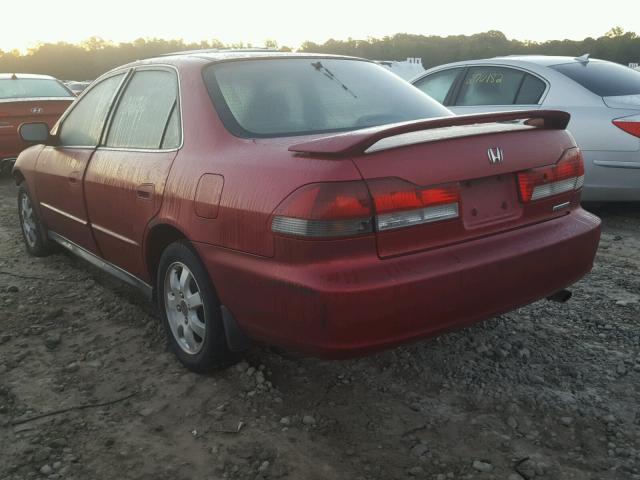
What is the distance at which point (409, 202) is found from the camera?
2.29 meters

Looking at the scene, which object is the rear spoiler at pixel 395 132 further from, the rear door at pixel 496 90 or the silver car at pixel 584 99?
the rear door at pixel 496 90

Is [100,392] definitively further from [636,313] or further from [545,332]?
[636,313]

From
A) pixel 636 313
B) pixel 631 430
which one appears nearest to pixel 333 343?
pixel 631 430

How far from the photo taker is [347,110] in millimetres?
3078

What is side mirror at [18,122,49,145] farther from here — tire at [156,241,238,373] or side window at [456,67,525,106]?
side window at [456,67,525,106]

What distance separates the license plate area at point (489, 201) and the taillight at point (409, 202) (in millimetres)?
76

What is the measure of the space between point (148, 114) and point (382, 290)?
1.82m

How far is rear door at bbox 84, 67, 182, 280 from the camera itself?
310 centimetres

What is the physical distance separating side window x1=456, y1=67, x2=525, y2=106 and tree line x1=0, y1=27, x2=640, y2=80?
72.0 ft

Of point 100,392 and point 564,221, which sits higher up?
point 564,221

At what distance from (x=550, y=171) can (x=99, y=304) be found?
112 inches

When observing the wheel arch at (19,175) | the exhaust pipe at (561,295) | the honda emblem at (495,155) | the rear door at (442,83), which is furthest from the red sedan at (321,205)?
the rear door at (442,83)

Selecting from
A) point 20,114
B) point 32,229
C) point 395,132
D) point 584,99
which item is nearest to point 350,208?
point 395,132

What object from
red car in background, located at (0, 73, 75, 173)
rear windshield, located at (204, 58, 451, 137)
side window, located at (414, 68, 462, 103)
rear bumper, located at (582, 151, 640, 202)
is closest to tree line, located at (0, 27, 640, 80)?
red car in background, located at (0, 73, 75, 173)
